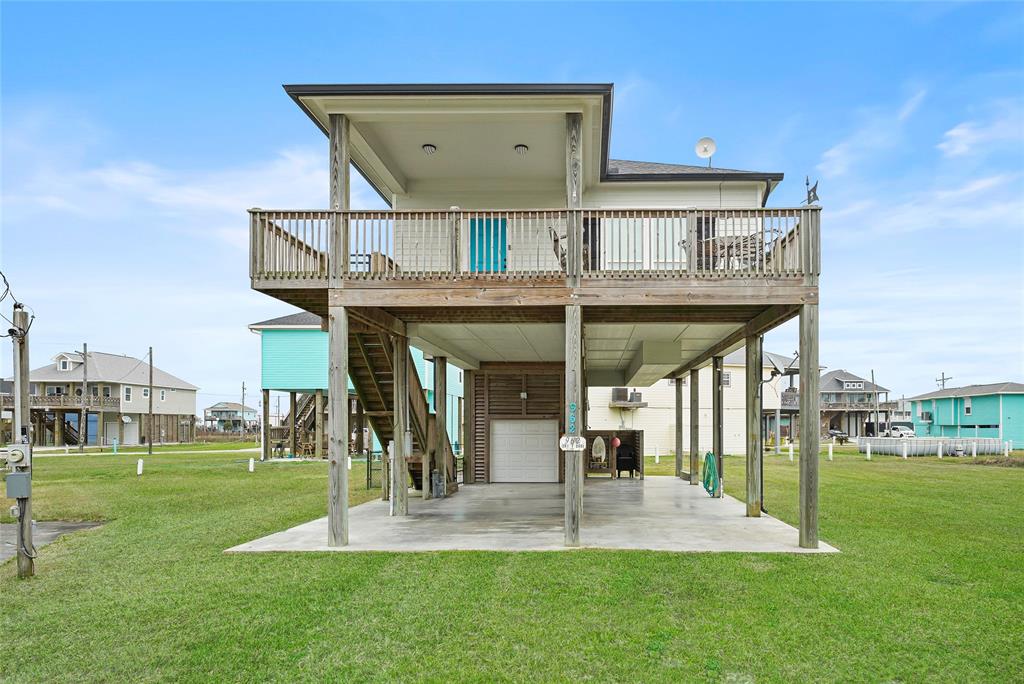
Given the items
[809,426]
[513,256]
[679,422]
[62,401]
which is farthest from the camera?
[62,401]

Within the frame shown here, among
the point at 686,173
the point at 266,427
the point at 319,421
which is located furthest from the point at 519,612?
the point at 266,427

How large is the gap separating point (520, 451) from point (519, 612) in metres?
13.6

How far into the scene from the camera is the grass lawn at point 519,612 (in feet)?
16.8

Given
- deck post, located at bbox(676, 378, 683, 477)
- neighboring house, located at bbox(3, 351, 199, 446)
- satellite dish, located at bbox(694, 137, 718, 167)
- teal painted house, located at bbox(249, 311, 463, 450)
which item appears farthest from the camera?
neighboring house, located at bbox(3, 351, 199, 446)

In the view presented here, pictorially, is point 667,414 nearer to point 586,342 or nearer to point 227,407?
point 586,342

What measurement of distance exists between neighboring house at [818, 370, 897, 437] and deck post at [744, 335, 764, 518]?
53874 millimetres

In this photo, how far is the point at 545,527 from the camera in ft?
36.5

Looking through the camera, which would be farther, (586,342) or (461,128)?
(586,342)

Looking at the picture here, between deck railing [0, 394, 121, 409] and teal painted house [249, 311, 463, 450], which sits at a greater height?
teal painted house [249, 311, 463, 450]

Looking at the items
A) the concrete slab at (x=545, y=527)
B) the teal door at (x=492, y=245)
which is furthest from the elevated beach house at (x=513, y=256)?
the concrete slab at (x=545, y=527)

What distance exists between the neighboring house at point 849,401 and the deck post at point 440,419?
54.0 meters

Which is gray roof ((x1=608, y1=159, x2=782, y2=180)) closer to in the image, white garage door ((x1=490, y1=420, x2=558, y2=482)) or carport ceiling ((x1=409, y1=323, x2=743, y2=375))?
carport ceiling ((x1=409, y1=323, x2=743, y2=375))

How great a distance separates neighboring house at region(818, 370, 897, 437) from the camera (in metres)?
63.0

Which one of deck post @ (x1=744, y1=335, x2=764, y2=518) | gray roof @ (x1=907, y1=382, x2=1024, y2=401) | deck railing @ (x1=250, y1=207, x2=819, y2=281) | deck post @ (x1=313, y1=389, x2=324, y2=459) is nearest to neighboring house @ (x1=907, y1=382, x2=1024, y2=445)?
gray roof @ (x1=907, y1=382, x2=1024, y2=401)
